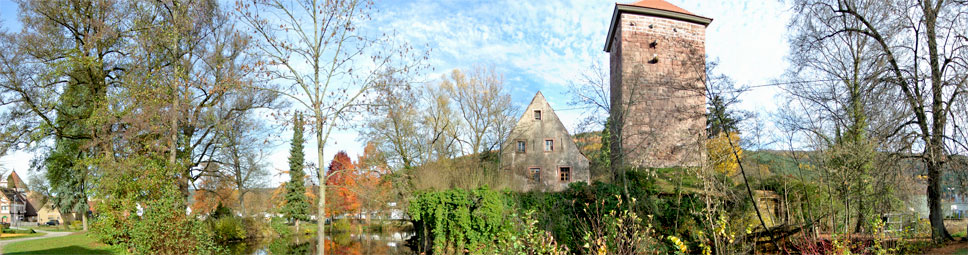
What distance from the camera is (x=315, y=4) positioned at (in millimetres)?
10156

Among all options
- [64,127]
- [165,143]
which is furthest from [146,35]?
[64,127]

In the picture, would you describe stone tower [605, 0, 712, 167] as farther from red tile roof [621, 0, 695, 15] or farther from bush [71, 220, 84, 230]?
bush [71, 220, 84, 230]

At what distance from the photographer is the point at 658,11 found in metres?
21.1

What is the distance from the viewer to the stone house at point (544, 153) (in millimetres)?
25703

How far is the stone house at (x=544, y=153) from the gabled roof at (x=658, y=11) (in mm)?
6373

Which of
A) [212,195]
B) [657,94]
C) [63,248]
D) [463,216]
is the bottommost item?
[63,248]

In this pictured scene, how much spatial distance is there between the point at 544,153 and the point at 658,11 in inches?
338

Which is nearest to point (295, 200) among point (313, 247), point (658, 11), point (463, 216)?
point (313, 247)

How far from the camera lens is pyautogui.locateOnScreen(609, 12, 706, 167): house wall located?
41.7ft

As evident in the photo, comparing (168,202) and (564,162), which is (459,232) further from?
(564,162)

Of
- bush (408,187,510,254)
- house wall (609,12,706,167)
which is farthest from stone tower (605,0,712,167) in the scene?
bush (408,187,510,254)

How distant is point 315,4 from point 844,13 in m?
12.1

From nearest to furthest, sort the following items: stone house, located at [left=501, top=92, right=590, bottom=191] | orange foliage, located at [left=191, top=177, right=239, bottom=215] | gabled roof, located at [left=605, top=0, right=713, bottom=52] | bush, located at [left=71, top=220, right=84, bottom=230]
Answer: gabled roof, located at [left=605, top=0, right=713, bottom=52], orange foliage, located at [left=191, top=177, right=239, bottom=215], stone house, located at [left=501, top=92, right=590, bottom=191], bush, located at [left=71, top=220, right=84, bottom=230]

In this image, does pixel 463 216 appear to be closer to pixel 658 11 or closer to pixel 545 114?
pixel 658 11
